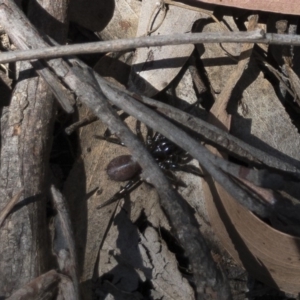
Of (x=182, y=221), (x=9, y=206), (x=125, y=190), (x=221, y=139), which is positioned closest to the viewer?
(x=182, y=221)

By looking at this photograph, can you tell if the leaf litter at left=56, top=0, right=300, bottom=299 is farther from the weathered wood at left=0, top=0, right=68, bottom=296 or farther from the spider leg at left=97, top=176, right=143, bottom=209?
the weathered wood at left=0, top=0, right=68, bottom=296

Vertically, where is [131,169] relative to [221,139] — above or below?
below

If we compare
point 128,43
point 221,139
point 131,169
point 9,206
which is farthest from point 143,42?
point 9,206

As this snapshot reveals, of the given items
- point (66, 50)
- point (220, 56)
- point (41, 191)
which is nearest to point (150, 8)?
point (220, 56)

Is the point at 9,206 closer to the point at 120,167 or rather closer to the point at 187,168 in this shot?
the point at 120,167

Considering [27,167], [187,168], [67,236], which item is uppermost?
[27,167]

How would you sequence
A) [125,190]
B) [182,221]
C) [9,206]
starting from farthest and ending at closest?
[125,190] < [9,206] < [182,221]

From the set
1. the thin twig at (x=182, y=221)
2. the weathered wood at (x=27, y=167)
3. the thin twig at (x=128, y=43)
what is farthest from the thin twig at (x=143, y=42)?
the thin twig at (x=182, y=221)
